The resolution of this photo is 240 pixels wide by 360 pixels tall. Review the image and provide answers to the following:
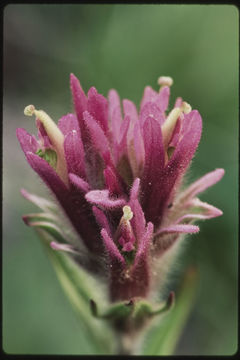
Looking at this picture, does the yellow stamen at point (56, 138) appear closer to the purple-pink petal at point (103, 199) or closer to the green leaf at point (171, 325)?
the purple-pink petal at point (103, 199)

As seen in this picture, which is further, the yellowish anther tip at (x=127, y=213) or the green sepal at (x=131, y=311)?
the green sepal at (x=131, y=311)

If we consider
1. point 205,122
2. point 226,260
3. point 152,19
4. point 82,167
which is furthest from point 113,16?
point 82,167

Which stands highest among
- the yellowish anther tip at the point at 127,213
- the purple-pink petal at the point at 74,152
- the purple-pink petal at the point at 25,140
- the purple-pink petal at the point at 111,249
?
the purple-pink petal at the point at 25,140


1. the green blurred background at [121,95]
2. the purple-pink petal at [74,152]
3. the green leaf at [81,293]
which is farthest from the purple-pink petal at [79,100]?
the green blurred background at [121,95]

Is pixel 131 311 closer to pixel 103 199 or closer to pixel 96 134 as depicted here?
pixel 103 199

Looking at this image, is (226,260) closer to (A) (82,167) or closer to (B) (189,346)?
(B) (189,346)

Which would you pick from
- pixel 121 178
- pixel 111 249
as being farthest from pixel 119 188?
pixel 111 249
